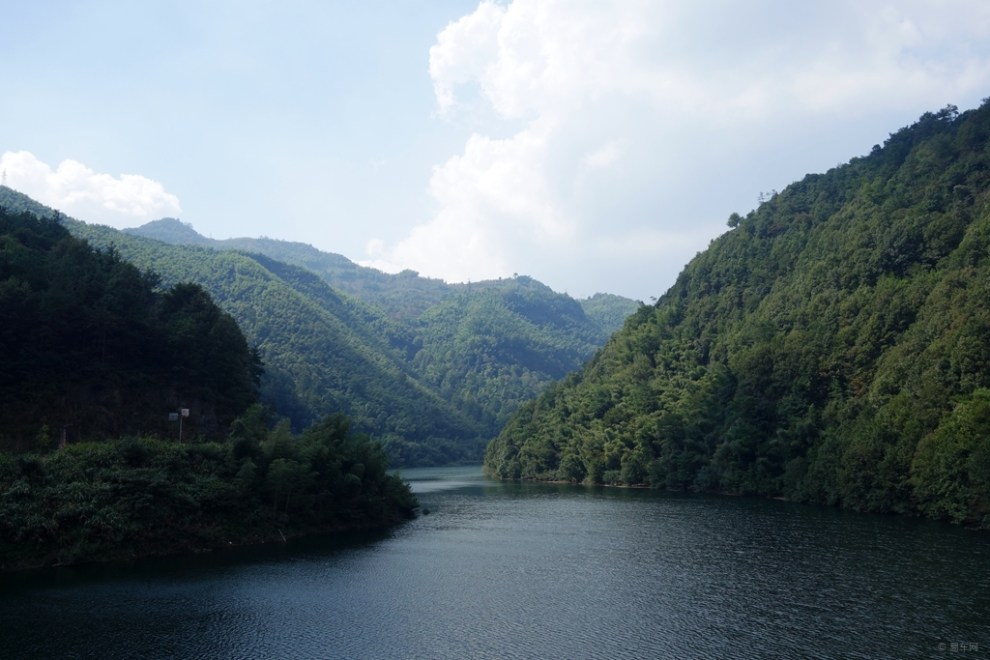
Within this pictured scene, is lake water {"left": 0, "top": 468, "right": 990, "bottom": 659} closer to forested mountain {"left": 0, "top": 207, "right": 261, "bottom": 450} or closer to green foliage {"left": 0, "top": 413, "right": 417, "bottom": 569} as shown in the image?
green foliage {"left": 0, "top": 413, "right": 417, "bottom": 569}

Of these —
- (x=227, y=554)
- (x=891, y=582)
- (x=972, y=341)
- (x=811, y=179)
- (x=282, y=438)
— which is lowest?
(x=227, y=554)

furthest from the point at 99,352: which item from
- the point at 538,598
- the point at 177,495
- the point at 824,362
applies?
the point at 824,362

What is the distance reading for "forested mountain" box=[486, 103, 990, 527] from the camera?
6956cm

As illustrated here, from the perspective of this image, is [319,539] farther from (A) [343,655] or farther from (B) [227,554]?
(A) [343,655]

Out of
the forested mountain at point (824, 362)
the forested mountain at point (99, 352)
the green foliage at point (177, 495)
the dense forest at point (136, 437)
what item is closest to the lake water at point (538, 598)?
the green foliage at point (177, 495)

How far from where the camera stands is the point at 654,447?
377 ft

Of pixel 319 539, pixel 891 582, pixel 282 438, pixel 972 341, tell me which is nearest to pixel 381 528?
pixel 319 539

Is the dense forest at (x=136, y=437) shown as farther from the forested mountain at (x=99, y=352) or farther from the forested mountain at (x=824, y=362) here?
the forested mountain at (x=824, y=362)

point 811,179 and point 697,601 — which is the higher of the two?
point 811,179

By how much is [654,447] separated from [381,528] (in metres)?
59.7

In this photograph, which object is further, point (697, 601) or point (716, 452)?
point (716, 452)

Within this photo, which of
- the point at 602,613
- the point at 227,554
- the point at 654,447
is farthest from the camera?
the point at 654,447

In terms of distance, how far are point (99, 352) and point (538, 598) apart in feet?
152

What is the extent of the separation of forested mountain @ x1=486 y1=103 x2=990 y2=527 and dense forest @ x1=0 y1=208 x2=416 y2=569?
46631 mm
